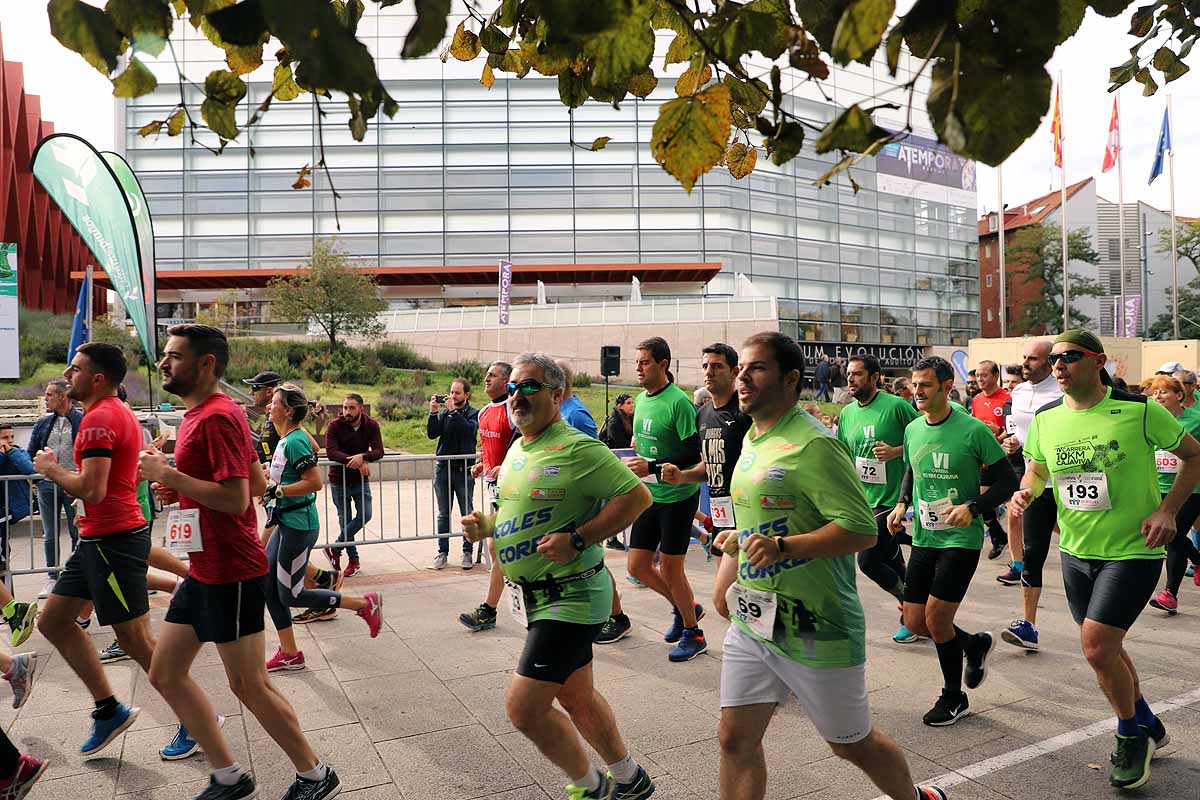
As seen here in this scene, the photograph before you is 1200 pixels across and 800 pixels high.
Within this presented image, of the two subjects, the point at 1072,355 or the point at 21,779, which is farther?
the point at 1072,355

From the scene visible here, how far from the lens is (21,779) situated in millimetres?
3449

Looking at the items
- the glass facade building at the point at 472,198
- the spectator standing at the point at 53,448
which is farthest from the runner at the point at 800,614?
the glass facade building at the point at 472,198

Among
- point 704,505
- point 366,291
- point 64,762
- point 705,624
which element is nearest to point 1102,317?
point 366,291

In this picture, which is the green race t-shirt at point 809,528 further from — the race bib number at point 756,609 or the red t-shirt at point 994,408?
the red t-shirt at point 994,408

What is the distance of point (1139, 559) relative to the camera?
381cm

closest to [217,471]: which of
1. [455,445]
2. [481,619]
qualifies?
[481,619]

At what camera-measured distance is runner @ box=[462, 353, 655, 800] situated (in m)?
3.16

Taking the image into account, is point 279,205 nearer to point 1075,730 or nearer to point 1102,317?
point 1075,730

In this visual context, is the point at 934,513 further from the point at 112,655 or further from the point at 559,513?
the point at 112,655

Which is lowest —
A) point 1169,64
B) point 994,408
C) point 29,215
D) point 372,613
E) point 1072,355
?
point 372,613

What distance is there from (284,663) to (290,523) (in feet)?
2.93

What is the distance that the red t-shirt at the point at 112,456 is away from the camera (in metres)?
4.05

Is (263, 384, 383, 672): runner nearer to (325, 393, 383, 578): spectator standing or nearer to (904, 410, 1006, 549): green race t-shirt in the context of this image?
(325, 393, 383, 578): spectator standing

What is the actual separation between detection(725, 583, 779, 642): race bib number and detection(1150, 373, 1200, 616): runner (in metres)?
5.39
